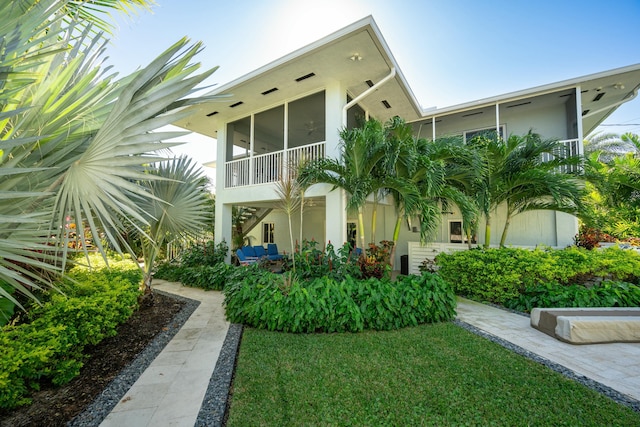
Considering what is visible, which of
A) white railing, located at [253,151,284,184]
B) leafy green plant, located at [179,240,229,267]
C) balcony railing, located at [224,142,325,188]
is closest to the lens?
balcony railing, located at [224,142,325,188]

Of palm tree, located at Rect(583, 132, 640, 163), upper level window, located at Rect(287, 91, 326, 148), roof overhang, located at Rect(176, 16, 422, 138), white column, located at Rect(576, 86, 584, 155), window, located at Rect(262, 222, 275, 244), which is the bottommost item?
window, located at Rect(262, 222, 275, 244)

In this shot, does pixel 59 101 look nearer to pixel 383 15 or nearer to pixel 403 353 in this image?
pixel 403 353

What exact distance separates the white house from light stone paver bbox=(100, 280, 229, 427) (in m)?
3.73

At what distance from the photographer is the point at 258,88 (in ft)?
25.1

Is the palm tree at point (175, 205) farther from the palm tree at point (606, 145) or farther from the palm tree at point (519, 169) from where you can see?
the palm tree at point (606, 145)

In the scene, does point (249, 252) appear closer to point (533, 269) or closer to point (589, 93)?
point (533, 269)

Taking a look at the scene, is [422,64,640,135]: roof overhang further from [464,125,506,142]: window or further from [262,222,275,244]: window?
[262,222,275,244]: window

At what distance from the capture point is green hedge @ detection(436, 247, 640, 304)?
5.79 metres

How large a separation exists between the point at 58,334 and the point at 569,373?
19.1ft

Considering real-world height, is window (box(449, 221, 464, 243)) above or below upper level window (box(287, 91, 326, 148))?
below

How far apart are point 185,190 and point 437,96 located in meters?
11.9

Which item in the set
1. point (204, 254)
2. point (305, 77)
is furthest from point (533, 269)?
point (204, 254)

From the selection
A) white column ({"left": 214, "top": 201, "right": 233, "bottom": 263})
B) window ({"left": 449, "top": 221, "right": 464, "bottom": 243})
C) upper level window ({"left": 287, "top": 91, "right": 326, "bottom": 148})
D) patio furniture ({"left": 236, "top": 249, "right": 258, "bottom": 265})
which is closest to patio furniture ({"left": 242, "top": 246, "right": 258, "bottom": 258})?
patio furniture ({"left": 236, "top": 249, "right": 258, "bottom": 265})

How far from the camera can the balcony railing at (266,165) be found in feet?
25.6
